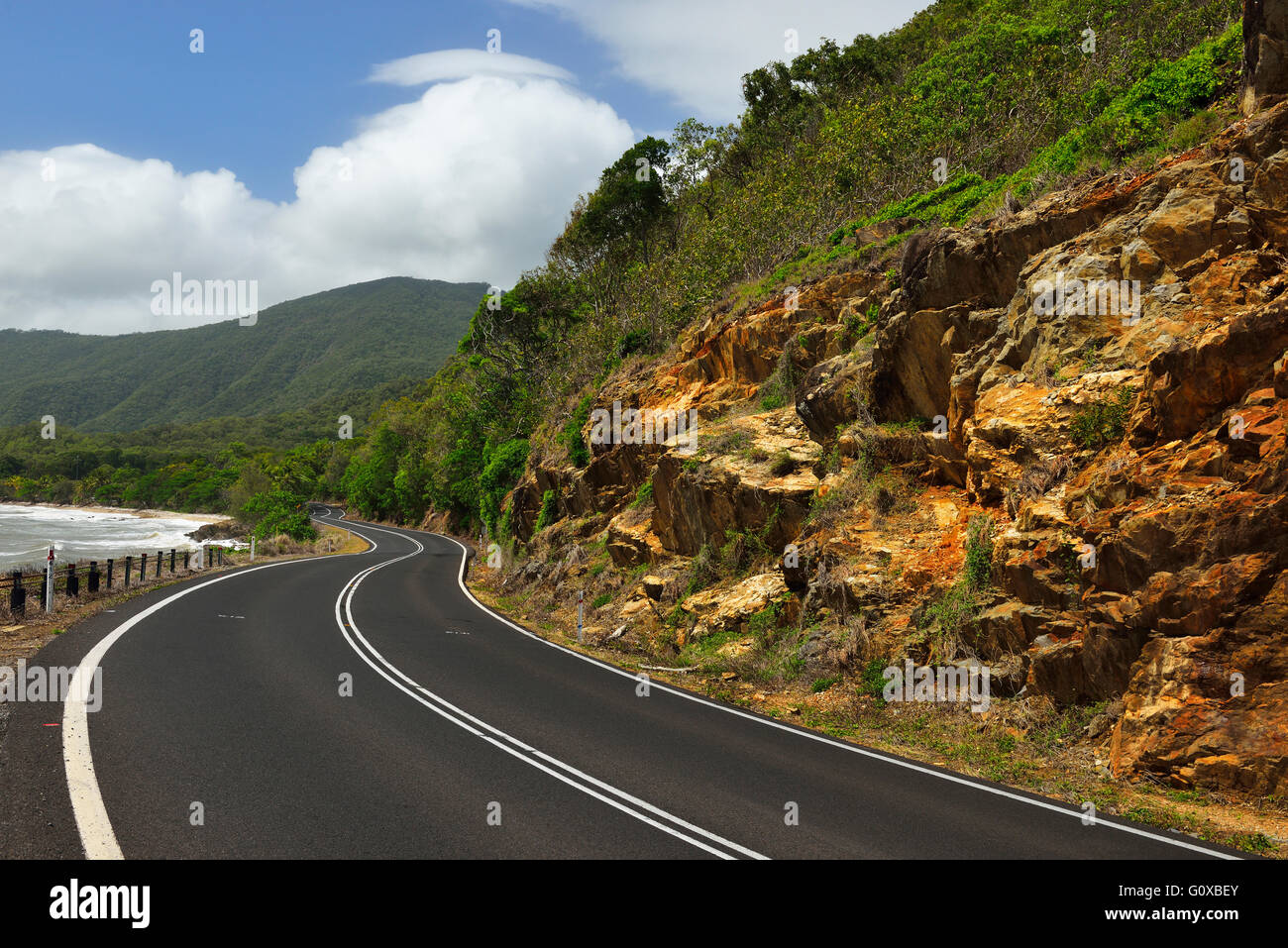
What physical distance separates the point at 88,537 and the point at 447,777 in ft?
272

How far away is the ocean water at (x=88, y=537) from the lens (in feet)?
170

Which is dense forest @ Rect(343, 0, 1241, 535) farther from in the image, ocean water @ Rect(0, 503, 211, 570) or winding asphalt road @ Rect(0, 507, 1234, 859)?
ocean water @ Rect(0, 503, 211, 570)

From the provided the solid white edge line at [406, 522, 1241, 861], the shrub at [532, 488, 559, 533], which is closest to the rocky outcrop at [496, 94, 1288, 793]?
the solid white edge line at [406, 522, 1241, 861]

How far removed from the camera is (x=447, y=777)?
754cm

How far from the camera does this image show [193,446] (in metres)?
168

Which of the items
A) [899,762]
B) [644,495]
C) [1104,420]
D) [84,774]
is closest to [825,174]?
[644,495]

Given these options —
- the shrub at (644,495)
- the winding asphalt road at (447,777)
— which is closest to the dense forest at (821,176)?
the shrub at (644,495)

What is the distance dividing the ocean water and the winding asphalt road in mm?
29376

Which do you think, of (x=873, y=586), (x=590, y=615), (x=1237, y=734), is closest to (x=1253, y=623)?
(x=1237, y=734)

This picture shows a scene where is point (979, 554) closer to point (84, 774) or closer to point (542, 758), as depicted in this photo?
point (542, 758)

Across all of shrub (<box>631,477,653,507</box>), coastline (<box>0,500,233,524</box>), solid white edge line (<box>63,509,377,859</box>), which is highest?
shrub (<box>631,477,653,507</box>)

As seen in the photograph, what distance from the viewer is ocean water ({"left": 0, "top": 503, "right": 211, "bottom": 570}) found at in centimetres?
5194

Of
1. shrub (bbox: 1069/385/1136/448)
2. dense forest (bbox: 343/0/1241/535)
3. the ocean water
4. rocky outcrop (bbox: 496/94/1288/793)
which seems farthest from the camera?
the ocean water

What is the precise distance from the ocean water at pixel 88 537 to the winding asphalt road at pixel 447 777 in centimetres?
2938
